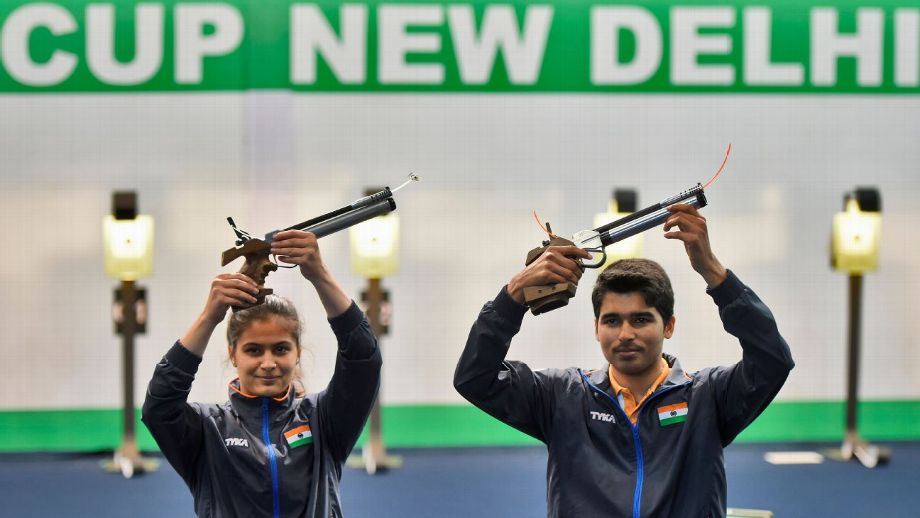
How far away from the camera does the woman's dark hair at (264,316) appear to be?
8.48 feet

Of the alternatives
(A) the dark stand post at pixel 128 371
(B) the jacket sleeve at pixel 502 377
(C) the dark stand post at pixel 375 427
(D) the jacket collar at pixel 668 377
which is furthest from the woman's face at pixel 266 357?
(A) the dark stand post at pixel 128 371

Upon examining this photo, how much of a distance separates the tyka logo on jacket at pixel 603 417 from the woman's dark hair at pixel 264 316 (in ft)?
2.40

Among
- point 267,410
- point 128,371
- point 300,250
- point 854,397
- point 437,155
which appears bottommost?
point 854,397

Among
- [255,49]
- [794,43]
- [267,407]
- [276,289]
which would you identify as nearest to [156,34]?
[255,49]

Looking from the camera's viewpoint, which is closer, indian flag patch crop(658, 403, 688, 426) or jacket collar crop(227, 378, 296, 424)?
indian flag patch crop(658, 403, 688, 426)

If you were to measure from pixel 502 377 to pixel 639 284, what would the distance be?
1.18ft

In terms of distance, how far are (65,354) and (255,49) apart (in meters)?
2.02

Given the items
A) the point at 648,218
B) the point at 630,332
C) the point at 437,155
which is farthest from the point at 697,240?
the point at 437,155

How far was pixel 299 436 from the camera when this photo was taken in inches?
98.9

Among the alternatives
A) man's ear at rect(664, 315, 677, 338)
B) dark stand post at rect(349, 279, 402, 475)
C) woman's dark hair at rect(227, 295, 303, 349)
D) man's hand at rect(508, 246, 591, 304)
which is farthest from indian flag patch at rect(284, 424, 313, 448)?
dark stand post at rect(349, 279, 402, 475)

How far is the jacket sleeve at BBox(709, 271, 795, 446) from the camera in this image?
2258 millimetres

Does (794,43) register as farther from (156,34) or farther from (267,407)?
(267,407)

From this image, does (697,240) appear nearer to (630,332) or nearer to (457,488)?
(630,332)

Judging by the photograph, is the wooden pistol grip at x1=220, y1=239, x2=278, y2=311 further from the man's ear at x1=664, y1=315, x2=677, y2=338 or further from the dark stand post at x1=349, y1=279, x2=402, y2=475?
the dark stand post at x1=349, y1=279, x2=402, y2=475
